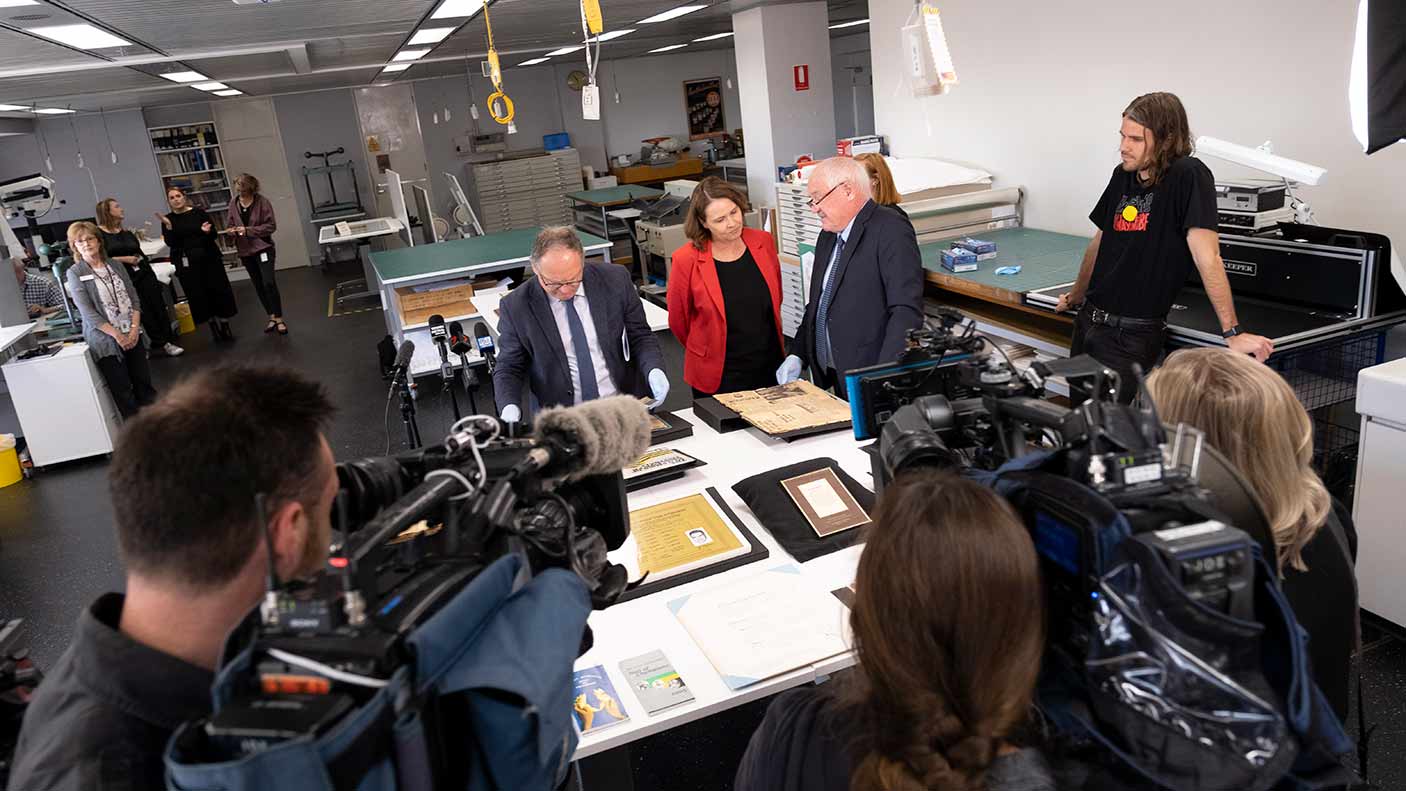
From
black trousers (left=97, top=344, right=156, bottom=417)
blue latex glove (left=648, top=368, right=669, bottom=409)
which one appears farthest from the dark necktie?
black trousers (left=97, top=344, right=156, bottom=417)

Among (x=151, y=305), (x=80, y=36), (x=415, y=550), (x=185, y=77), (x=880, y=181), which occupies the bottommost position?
(x=151, y=305)

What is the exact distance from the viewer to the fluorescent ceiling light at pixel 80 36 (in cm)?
420

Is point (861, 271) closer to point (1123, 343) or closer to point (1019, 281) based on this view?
point (1123, 343)

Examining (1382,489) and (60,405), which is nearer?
(1382,489)

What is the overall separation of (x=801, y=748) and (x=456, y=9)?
5.09m

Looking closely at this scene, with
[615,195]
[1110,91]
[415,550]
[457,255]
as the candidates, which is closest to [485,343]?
[415,550]

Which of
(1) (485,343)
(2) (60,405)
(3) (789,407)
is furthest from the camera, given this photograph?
(2) (60,405)

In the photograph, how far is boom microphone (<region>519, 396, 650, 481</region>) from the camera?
4.13ft

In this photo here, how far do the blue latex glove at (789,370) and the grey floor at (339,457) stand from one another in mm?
1179

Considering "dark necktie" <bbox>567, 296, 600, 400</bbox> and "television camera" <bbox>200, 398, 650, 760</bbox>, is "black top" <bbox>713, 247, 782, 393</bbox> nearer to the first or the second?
"dark necktie" <bbox>567, 296, 600, 400</bbox>

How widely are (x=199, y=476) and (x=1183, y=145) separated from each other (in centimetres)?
319

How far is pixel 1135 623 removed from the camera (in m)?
0.88

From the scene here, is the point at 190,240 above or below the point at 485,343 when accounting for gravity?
above

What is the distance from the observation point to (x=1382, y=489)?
2.67 m
